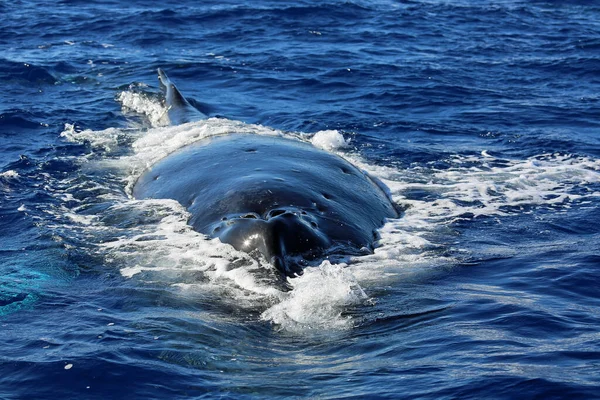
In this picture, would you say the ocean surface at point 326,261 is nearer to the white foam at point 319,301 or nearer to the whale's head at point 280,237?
the white foam at point 319,301

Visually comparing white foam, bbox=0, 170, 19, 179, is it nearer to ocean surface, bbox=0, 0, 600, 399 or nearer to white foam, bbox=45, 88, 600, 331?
ocean surface, bbox=0, 0, 600, 399

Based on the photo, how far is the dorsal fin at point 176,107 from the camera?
2128 centimetres

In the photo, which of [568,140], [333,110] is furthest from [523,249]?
[333,110]

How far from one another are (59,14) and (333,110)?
17587 mm

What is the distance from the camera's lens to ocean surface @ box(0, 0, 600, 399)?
28.8ft

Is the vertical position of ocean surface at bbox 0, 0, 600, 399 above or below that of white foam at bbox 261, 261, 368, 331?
below

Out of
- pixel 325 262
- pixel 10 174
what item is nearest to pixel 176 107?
pixel 10 174

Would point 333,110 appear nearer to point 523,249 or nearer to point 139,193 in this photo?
point 139,193

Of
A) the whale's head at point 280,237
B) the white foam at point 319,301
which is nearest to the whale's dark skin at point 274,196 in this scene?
the whale's head at point 280,237

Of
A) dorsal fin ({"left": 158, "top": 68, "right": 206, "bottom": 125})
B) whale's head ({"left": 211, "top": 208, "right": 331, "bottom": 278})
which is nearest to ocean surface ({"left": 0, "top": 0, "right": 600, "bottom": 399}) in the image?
whale's head ({"left": 211, "top": 208, "right": 331, "bottom": 278})

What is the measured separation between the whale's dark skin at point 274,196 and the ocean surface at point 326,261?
355 mm

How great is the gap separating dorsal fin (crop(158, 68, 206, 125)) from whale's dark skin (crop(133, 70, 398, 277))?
3.92m

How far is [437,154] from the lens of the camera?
63.9ft

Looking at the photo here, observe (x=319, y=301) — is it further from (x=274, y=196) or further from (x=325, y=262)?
(x=274, y=196)
